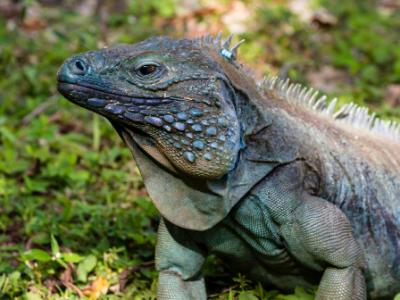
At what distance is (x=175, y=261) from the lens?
4824 mm

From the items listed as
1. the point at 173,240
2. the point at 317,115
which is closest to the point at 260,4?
the point at 317,115

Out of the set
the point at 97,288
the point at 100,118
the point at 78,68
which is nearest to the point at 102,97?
the point at 78,68

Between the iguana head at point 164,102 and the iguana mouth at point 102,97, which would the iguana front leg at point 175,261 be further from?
the iguana mouth at point 102,97

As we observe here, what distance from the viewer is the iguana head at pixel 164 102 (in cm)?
420

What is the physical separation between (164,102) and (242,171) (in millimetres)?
595

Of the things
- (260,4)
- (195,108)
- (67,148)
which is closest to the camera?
(195,108)

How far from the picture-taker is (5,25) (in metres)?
9.35

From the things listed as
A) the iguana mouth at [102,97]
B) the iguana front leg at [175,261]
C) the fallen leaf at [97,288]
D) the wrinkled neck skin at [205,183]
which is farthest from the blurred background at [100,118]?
the iguana mouth at [102,97]

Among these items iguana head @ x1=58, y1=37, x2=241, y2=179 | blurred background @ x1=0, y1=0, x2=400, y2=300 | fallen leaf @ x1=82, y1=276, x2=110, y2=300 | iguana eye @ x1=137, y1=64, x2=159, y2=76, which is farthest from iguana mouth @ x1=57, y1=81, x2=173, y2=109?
fallen leaf @ x1=82, y1=276, x2=110, y2=300

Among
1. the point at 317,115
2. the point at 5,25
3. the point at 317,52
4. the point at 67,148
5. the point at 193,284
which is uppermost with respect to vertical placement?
the point at 317,52

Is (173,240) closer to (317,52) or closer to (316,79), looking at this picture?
(316,79)

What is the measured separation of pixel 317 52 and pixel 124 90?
5.62 m

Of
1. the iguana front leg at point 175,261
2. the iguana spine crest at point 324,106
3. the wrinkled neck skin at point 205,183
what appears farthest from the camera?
the iguana spine crest at point 324,106

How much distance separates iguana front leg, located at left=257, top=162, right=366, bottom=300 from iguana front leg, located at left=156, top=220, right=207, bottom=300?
62cm
